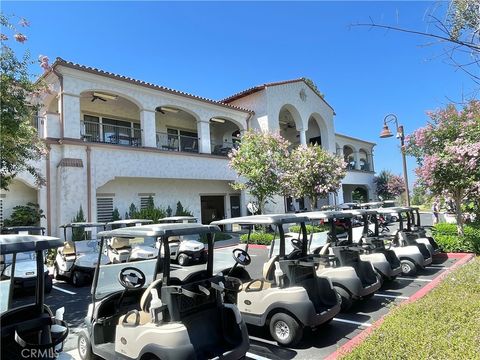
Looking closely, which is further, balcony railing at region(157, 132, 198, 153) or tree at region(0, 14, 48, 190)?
balcony railing at region(157, 132, 198, 153)

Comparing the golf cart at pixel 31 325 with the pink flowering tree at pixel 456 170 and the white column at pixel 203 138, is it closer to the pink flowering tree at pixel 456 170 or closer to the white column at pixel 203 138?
the pink flowering tree at pixel 456 170

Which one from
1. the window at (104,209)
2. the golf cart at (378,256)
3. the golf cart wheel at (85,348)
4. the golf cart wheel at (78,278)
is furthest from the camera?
the window at (104,209)

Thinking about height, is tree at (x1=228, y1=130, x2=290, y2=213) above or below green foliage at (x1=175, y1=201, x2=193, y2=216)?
above

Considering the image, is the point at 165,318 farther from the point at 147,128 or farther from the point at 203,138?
the point at 203,138

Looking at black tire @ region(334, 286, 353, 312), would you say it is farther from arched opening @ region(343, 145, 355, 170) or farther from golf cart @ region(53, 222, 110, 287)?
arched opening @ region(343, 145, 355, 170)

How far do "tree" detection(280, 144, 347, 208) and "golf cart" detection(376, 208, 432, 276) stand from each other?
7.24 metres

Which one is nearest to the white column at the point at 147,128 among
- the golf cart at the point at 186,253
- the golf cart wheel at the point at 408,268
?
the golf cart at the point at 186,253

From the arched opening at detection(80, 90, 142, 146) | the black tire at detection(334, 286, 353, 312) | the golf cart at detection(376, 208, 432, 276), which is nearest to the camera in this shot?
the black tire at detection(334, 286, 353, 312)

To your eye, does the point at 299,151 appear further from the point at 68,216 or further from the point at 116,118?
the point at 68,216

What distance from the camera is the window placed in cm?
1468

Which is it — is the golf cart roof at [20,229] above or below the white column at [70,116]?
below

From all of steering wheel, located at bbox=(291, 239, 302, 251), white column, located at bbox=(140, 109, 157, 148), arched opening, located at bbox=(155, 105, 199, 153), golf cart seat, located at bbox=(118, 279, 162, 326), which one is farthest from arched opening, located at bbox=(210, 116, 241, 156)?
golf cart seat, located at bbox=(118, 279, 162, 326)

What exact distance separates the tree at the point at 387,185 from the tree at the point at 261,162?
20864 millimetres

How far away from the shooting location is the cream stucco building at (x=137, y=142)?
12.8m
